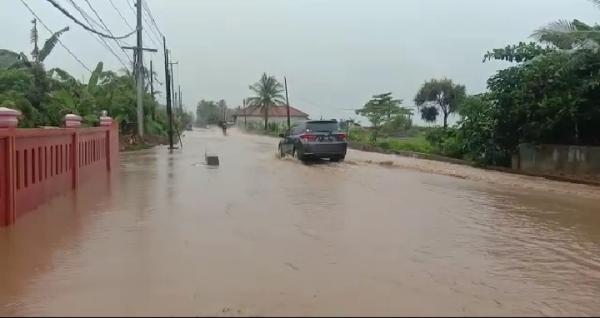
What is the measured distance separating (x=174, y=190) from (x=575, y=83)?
1143 cm

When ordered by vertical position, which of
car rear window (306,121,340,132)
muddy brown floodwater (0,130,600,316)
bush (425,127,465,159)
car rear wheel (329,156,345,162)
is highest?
car rear window (306,121,340,132)

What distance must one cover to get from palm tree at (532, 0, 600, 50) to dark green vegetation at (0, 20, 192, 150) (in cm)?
1588

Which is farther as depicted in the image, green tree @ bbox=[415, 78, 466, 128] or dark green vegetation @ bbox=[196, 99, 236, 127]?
dark green vegetation @ bbox=[196, 99, 236, 127]

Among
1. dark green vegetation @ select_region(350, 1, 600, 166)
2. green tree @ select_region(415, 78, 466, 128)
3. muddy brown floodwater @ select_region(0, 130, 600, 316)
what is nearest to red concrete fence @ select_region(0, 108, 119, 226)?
muddy brown floodwater @ select_region(0, 130, 600, 316)

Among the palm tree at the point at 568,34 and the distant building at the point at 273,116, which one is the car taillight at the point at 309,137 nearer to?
the palm tree at the point at 568,34

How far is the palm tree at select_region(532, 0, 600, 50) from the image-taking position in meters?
16.7

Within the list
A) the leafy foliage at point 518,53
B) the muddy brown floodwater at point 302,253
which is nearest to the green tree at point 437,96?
the leafy foliage at point 518,53

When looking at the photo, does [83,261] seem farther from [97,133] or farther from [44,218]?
[97,133]

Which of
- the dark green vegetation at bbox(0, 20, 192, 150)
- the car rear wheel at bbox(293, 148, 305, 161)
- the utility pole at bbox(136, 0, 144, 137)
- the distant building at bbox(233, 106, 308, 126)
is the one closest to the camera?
the car rear wheel at bbox(293, 148, 305, 161)

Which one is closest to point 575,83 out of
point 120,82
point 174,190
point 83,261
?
point 174,190

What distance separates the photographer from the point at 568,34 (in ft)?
56.3

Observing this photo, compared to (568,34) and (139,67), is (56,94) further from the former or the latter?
(568,34)

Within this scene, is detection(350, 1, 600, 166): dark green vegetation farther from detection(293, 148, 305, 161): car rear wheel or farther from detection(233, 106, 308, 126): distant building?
detection(233, 106, 308, 126): distant building

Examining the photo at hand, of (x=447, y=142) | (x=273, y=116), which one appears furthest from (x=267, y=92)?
(x=447, y=142)
